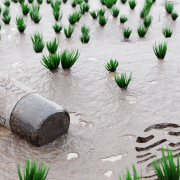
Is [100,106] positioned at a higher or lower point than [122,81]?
lower

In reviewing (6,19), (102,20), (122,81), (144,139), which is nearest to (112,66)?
(122,81)

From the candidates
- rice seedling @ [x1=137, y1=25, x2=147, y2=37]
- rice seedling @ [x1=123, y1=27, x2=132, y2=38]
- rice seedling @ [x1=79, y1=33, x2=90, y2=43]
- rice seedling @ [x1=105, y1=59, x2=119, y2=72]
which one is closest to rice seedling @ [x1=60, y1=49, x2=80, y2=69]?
rice seedling @ [x1=105, y1=59, x2=119, y2=72]

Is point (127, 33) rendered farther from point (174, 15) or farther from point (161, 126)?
point (161, 126)

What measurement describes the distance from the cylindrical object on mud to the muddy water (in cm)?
9

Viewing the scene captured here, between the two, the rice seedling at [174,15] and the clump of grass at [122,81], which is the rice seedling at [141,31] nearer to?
the rice seedling at [174,15]

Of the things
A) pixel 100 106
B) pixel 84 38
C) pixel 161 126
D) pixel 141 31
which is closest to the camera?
pixel 161 126

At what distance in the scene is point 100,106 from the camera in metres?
2.78

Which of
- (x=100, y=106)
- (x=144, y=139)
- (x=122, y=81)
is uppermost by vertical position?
(x=122, y=81)

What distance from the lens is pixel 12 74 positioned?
3.33m

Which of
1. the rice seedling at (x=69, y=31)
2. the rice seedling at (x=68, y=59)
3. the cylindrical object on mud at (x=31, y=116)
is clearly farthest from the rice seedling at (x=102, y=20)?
the cylindrical object on mud at (x=31, y=116)

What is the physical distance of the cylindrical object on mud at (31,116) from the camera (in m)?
2.15

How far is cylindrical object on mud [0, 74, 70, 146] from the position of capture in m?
2.15

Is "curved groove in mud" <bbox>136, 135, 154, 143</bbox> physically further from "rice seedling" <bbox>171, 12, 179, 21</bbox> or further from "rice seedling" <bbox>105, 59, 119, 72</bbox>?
"rice seedling" <bbox>171, 12, 179, 21</bbox>

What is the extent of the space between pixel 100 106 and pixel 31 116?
2.87 ft
